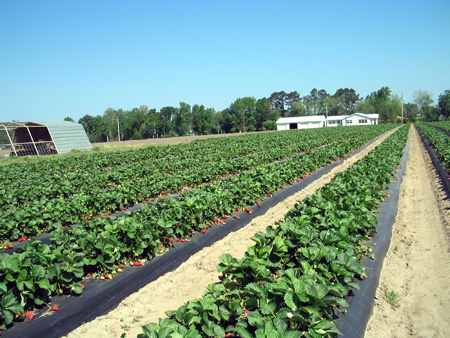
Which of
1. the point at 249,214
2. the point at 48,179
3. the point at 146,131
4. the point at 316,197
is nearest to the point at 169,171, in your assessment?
the point at 48,179

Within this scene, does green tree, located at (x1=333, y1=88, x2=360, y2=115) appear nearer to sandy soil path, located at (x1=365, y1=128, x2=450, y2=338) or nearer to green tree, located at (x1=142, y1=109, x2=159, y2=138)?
green tree, located at (x1=142, y1=109, x2=159, y2=138)

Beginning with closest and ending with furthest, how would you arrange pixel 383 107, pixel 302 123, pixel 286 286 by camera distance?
1. pixel 286 286
2. pixel 302 123
3. pixel 383 107

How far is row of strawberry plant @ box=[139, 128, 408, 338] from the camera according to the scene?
8.00 ft

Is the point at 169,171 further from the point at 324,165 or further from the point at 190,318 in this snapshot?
the point at 190,318

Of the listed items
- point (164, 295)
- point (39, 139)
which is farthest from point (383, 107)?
point (164, 295)

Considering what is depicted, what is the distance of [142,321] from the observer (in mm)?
3709

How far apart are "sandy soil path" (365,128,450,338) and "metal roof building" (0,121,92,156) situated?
27.4 m

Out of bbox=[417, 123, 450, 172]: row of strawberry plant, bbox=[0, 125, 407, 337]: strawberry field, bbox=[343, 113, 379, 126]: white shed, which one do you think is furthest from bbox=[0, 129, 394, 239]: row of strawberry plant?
bbox=[343, 113, 379, 126]: white shed

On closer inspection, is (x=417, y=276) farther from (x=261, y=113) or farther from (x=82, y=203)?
(x=261, y=113)

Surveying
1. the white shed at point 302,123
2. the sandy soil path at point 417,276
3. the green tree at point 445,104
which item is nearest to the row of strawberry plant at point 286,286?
the sandy soil path at point 417,276

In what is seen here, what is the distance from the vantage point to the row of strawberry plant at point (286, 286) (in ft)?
8.00

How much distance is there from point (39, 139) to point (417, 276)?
3120 centimetres

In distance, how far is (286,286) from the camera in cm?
269

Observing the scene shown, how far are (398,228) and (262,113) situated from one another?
289 feet
